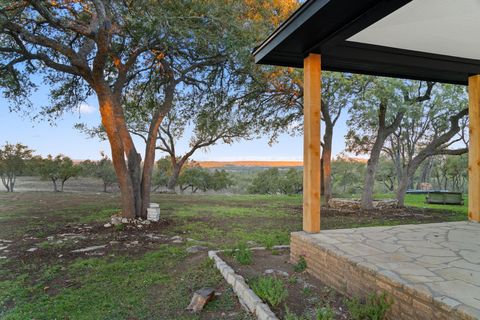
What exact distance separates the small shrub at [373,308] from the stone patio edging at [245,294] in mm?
586

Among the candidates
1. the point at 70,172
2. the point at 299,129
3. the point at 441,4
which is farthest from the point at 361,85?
the point at 70,172

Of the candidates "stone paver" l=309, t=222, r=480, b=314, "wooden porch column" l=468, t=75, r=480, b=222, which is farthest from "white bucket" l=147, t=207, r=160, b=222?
"wooden porch column" l=468, t=75, r=480, b=222

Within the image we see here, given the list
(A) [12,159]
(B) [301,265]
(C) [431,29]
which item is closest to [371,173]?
(C) [431,29]

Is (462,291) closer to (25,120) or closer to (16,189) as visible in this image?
(25,120)

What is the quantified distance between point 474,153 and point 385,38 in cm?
264

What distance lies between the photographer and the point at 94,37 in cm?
555

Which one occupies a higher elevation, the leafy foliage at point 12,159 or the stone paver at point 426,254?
the leafy foliage at point 12,159

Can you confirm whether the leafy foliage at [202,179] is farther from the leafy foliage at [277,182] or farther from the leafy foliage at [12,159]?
the leafy foliage at [12,159]

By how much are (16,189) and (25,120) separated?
422 inches

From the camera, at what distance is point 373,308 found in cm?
217

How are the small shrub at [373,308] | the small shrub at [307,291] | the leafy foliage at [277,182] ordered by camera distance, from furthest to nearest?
the leafy foliage at [277,182] → the small shrub at [307,291] → the small shrub at [373,308]

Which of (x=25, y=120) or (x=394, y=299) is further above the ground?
(x=25, y=120)

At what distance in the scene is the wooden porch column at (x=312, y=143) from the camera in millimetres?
3674

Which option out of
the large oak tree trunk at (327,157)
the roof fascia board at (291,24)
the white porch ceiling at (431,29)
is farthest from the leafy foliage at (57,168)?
the white porch ceiling at (431,29)
